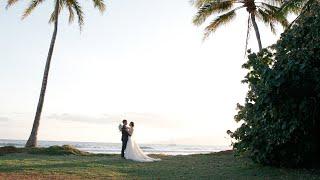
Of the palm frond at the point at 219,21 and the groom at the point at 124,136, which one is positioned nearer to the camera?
the groom at the point at 124,136

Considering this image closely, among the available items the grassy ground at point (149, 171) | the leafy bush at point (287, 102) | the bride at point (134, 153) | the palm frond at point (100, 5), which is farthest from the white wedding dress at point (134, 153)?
the palm frond at point (100, 5)

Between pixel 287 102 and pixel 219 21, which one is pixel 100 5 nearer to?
pixel 219 21

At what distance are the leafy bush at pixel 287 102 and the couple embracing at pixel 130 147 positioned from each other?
649 cm

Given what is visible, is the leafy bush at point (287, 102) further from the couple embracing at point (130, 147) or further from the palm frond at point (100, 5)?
the palm frond at point (100, 5)

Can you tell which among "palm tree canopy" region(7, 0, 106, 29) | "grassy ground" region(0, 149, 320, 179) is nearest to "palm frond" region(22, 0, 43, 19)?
"palm tree canopy" region(7, 0, 106, 29)

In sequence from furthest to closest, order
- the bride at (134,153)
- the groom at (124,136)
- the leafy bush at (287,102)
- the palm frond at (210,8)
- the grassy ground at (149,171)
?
the palm frond at (210,8), the groom at (124,136), the bride at (134,153), the grassy ground at (149,171), the leafy bush at (287,102)

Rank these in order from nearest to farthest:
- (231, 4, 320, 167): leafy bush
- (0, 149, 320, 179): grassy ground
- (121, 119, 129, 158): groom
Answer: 1. (231, 4, 320, 167): leafy bush
2. (0, 149, 320, 179): grassy ground
3. (121, 119, 129, 158): groom

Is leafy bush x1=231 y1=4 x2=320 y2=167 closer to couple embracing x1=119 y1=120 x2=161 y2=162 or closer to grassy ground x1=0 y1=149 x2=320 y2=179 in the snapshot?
grassy ground x1=0 y1=149 x2=320 y2=179

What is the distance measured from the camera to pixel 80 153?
99.0ft

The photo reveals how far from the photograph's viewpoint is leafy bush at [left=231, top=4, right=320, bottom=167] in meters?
16.2

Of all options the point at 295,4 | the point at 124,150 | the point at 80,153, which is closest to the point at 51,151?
the point at 80,153

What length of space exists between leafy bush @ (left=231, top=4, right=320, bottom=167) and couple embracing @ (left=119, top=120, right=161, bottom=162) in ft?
21.3

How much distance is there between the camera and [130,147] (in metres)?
26.4

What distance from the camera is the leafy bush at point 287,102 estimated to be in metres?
16.2
